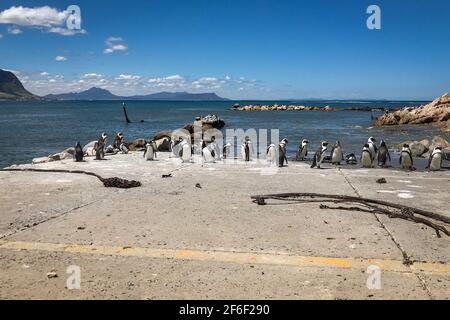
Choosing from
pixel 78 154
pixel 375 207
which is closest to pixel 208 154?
pixel 78 154

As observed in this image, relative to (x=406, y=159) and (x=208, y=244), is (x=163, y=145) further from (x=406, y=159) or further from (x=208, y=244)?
(x=208, y=244)

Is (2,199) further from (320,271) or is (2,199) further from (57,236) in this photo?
(320,271)

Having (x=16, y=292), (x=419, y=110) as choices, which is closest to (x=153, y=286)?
(x=16, y=292)

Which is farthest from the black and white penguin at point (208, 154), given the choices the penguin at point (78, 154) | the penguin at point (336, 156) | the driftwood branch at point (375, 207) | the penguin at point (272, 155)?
the driftwood branch at point (375, 207)

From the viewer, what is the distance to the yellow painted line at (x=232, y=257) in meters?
5.37

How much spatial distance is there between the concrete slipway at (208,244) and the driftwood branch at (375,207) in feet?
0.71

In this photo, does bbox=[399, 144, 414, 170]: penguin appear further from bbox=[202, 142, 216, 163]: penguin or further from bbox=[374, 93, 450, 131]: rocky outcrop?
bbox=[374, 93, 450, 131]: rocky outcrop

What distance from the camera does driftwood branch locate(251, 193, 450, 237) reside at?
285 inches

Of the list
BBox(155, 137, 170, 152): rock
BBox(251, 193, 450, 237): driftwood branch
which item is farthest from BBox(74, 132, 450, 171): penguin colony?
BBox(251, 193, 450, 237): driftwood branch

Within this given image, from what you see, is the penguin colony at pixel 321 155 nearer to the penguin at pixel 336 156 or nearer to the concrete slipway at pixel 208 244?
the penguin at pixel 336 156

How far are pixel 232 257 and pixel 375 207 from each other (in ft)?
11.8

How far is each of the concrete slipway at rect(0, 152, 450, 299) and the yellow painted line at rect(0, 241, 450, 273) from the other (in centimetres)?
1

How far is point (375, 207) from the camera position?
26.7ft

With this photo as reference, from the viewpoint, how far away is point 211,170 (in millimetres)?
13320
